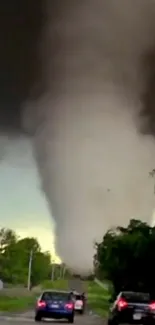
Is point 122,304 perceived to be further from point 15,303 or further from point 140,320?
point 15,303

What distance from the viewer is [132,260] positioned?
234ft

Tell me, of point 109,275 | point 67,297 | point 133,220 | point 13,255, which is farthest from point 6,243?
point 67,297

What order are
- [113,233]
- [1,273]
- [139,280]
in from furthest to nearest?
[1,273]
[113,233]
[139,280]

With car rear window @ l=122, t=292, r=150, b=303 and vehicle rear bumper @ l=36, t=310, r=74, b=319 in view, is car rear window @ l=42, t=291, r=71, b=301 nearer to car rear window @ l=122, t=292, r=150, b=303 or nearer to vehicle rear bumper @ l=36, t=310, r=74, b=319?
vehicle rear bumper @ l=36, t=310, r=74, b=319

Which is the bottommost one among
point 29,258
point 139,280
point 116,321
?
point 116,321

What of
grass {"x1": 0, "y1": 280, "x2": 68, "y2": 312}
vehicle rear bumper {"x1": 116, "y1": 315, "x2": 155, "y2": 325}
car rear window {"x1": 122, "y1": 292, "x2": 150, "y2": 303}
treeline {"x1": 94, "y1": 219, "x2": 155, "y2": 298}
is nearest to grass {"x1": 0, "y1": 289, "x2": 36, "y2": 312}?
grass {"x1": 0, "y1": 280, "x2": 68, "y2": 312}

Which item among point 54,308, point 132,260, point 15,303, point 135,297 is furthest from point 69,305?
point 15,303

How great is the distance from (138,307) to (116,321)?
1.23 metres

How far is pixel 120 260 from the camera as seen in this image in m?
73.2

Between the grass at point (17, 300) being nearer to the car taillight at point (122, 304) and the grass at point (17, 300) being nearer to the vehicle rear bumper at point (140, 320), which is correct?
the car taillight at point (122, 304)

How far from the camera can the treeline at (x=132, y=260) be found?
68812 millimetres

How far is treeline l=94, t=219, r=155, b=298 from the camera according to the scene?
6881 cm

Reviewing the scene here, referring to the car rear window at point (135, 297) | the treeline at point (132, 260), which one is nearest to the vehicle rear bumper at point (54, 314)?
the car rear window at point (135, 297)

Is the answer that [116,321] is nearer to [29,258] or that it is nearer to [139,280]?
[139,280]
